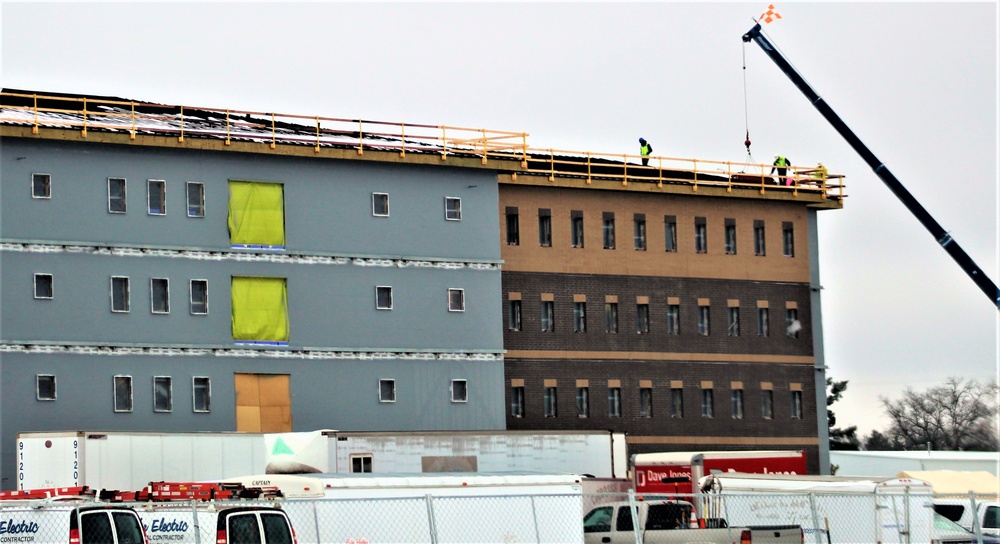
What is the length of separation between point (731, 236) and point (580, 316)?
315 inches

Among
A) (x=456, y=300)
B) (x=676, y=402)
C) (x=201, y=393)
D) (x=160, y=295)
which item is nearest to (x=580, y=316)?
(x=676, y=402)

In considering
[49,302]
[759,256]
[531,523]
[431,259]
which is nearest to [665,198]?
→ [759,256]

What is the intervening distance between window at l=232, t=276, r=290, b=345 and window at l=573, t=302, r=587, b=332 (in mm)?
11846

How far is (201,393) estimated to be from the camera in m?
50.2

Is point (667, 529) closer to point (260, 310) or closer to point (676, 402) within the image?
point (260, 310)

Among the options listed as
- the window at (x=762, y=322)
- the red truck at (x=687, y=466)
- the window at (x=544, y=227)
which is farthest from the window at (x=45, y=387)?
the window at (x=762, y=322)

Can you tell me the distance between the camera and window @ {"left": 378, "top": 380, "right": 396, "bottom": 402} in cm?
5294

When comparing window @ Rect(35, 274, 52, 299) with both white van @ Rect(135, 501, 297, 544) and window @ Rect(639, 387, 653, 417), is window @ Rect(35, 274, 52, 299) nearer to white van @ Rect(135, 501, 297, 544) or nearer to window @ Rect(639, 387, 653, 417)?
window @ Rect(639, 387, 653, 417)

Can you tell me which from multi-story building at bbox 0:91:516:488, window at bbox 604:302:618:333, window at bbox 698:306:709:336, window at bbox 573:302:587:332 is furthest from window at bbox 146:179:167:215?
window at bbox 698:306:709:336

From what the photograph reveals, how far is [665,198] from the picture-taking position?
60.5 m

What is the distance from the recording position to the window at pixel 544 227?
58.0 metres

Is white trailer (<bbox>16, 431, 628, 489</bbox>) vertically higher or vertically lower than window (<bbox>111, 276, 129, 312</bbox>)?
lower

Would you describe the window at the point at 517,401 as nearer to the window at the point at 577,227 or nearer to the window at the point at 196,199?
the window at the point at 577,227

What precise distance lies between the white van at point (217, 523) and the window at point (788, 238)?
40861mm
